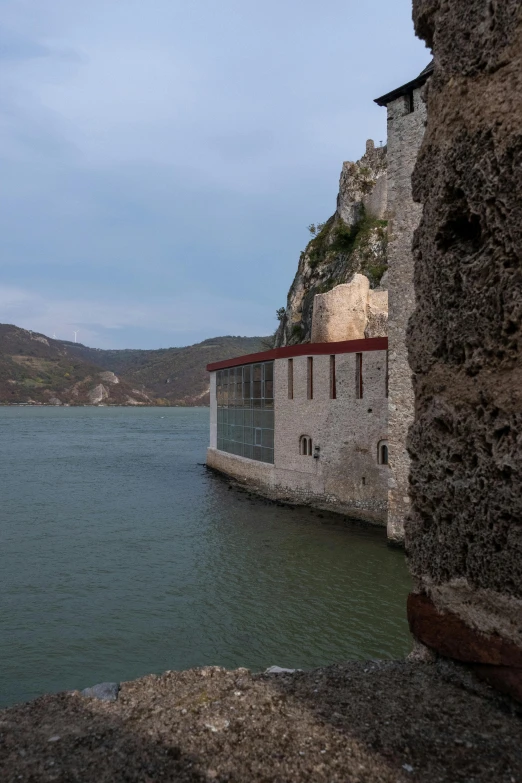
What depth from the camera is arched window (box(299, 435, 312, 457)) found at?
2052cm

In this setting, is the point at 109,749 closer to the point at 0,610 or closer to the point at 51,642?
the point at 51,642

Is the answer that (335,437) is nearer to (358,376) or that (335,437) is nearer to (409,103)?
(358,376)

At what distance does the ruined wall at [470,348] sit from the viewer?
273 centimetres

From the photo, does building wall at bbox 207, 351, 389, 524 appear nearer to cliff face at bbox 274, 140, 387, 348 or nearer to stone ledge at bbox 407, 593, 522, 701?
cliff face at bbox 274, 140, 387, 348

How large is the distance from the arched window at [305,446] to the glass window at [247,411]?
2.24 m

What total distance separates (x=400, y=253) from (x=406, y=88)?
3898 millimetres

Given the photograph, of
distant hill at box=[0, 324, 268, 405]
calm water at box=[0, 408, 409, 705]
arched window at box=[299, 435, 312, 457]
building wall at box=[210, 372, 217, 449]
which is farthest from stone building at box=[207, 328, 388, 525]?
distant hill at box=[0, 324, 268, 405]

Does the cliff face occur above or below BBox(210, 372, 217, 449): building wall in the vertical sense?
above

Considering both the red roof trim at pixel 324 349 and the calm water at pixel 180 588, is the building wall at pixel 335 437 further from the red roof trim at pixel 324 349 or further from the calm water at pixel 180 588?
the calm water at pixel 180 588

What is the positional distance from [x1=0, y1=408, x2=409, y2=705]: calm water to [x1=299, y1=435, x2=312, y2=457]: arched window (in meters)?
2.01

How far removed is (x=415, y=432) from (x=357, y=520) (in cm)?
1551

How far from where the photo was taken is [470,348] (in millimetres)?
2959

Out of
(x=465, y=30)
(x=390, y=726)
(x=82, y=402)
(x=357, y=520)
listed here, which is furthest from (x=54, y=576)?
(x=82, y=402)

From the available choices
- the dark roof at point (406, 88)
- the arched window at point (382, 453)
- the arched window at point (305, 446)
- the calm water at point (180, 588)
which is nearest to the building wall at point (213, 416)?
the calm water at point (180, 588)
